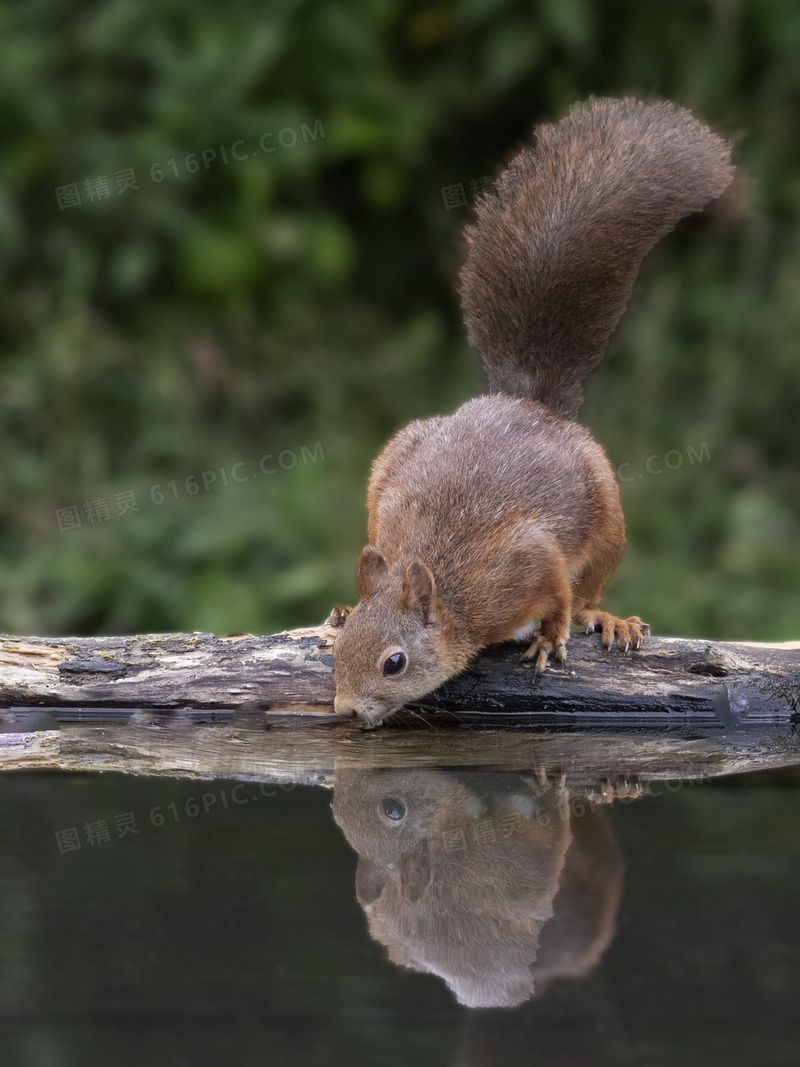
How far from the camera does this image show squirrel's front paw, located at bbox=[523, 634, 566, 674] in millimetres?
2428

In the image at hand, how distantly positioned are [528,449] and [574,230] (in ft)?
1.67

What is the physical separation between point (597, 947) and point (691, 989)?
16cm

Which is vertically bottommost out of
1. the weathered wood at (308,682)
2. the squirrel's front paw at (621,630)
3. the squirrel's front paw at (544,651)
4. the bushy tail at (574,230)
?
the weathered wood at (308,682)

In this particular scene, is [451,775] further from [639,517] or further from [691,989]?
[639,517]

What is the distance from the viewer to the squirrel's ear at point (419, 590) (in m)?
2.35

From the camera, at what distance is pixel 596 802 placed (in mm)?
1850

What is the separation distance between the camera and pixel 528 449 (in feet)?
8.64

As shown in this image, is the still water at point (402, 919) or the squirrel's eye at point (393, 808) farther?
the squirrel's eye at point (393, 808)

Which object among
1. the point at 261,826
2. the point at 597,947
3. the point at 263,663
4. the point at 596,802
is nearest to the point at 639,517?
the point at 263,663
